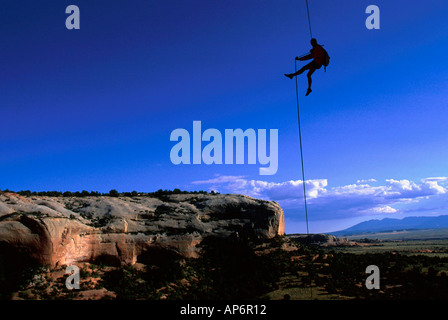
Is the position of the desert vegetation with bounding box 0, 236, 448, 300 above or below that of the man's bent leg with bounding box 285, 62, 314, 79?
below

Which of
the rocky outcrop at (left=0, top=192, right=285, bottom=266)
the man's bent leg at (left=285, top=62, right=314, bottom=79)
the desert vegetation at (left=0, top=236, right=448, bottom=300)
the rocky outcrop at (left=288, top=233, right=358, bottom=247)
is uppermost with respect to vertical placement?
the man's bent leg at (left=285, top=62, right=314, bottom=79)

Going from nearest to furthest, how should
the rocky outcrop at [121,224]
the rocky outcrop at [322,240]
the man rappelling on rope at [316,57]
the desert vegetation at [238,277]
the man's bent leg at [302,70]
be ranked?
the man rappelling on rope at [316,57] < the man's bent leg at [302,70] < the desert vegetation at [238,277] < the rocky outcrop at [121,224] < the rocky outcrop at [322,240]

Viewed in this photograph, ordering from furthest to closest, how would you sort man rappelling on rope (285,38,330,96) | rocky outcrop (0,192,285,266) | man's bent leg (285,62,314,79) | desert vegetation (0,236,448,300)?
rocky outcrop (0,192,285,266)
desert vegetation (0,236,448,300)
man's bent leg (285,62,314,79)
man rappelling on rope (285,38,330,96)

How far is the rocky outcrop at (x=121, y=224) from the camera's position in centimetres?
2753

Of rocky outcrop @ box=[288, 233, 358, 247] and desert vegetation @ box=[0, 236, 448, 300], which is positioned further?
rocky outcrop @ box=[288, 233, 358, 247]

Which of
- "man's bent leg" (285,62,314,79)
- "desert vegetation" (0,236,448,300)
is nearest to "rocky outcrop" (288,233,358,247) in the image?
"desert vegetation" (0,236,448,300)

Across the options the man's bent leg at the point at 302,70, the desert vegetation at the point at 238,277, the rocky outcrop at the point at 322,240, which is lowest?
the rocky outcrop at the point at 322,240

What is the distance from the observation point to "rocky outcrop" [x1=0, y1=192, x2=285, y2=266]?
2753 cm

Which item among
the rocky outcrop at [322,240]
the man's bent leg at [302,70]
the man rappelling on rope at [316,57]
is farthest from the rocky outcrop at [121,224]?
the rocky outcrop at [322,240]

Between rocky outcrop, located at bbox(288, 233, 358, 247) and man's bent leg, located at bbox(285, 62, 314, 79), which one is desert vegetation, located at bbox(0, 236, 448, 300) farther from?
rocky outcrop, located at bbox(288, 233, 358, 247)

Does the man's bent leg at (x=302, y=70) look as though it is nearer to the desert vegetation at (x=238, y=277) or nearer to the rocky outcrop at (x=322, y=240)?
the desert vegetation at (x=238, y=277)

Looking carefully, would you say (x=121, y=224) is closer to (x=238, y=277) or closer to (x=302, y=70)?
(x=238, y=277)
